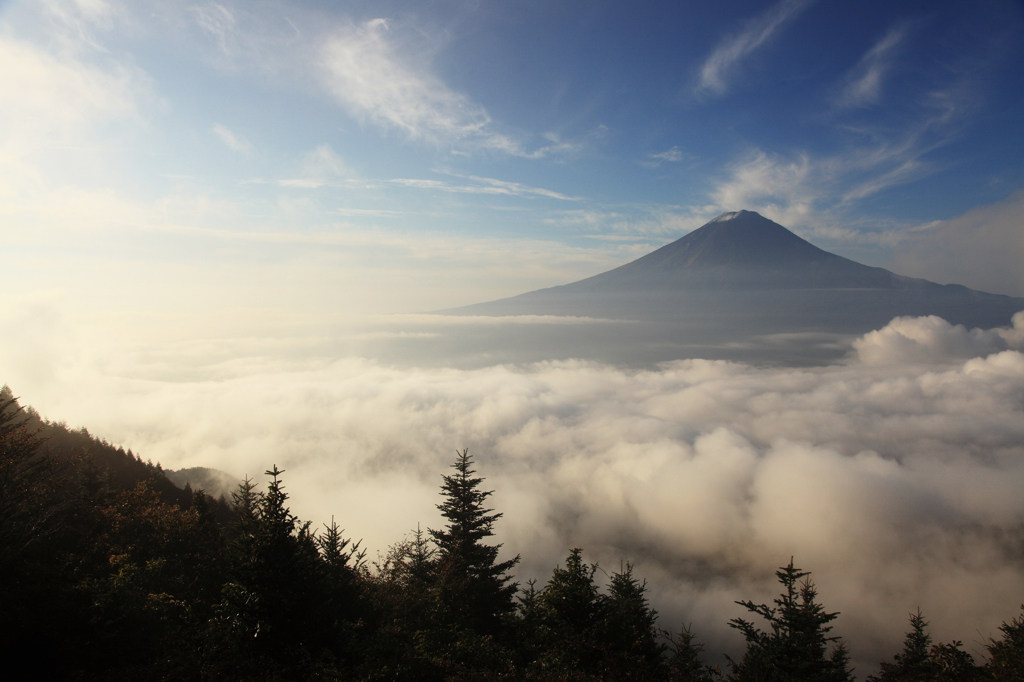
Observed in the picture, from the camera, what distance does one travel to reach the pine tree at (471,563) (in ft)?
72.0

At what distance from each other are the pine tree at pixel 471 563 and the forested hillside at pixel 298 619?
14 cm

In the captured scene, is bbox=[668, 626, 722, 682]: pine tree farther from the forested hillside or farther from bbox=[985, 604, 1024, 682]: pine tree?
bbox=[985, 604, 1024, 682]: pine tree

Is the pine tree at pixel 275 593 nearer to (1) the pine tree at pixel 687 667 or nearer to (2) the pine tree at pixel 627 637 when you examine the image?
(2) the pine tree at pixel 627 637

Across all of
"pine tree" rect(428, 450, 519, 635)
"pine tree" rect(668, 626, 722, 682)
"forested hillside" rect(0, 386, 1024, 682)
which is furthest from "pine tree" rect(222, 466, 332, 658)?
"pine tree" rect(668, 626, 722, 682)

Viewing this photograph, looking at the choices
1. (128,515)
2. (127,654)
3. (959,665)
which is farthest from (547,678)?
(128,515)

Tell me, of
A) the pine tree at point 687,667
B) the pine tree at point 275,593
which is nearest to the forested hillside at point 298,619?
the pine tree at point 275,593

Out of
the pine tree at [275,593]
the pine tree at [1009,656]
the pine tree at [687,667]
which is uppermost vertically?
the pine tree at [275,593]

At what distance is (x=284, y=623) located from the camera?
42.0ft

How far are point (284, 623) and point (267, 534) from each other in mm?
2685

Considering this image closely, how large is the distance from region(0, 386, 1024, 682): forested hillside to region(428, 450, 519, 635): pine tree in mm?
141

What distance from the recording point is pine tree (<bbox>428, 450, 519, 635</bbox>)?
864 inches

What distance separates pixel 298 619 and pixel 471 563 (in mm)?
12732

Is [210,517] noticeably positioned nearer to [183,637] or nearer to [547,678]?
[183,637]

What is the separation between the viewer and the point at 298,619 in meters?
13.0
